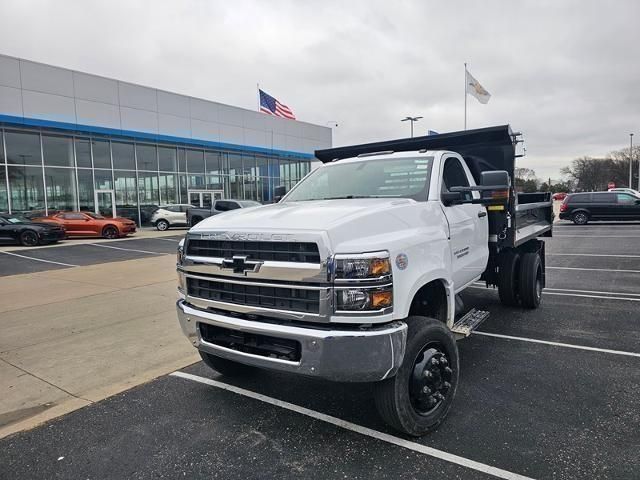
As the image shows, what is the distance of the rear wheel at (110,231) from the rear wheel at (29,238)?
3.25 metres

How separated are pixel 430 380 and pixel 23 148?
2542cm

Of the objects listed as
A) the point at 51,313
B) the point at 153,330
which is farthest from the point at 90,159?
the point at 153,330

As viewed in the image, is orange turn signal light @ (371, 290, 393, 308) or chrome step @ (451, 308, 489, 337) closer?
orange turn signal light @ (371, 290, 393, 308)

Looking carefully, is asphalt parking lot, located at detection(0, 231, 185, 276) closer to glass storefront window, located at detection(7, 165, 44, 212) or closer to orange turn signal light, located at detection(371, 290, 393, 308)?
glass storefront window, located at detection(7, 165, 44, 212)

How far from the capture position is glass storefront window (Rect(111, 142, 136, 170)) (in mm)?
26328

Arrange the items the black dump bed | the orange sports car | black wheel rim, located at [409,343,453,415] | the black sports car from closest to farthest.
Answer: black wheel rim, located at [409,343,453,415]
the black dump bed
the black sports car
the orange sports car

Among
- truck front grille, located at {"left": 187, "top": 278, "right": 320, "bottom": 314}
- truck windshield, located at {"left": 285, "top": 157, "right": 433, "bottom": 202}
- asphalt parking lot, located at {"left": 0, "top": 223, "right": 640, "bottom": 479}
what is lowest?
asphalt parking lot, located at {"left": 0, "top": 223, "right": 640, "bottom": 479}

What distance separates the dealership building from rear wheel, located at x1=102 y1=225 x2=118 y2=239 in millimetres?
4332

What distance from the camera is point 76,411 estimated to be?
3.91 meters

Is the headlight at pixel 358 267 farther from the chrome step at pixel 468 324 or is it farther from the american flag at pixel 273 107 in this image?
the american flag at pixel 273 107

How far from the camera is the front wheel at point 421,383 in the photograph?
3096 millimetres

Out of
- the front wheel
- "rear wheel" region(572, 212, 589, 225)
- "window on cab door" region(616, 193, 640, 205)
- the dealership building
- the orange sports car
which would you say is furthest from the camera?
"rear wheel" region(572, 212, 589, 225)

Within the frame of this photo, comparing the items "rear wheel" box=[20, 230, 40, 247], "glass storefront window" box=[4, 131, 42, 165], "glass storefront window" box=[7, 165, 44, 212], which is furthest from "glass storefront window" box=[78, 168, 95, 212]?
"rear wheel" box=[20, 230, 40, 247]

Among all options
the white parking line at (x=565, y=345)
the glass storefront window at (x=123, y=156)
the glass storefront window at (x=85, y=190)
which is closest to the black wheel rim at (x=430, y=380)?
the white parking line at (x=565, y=345)
